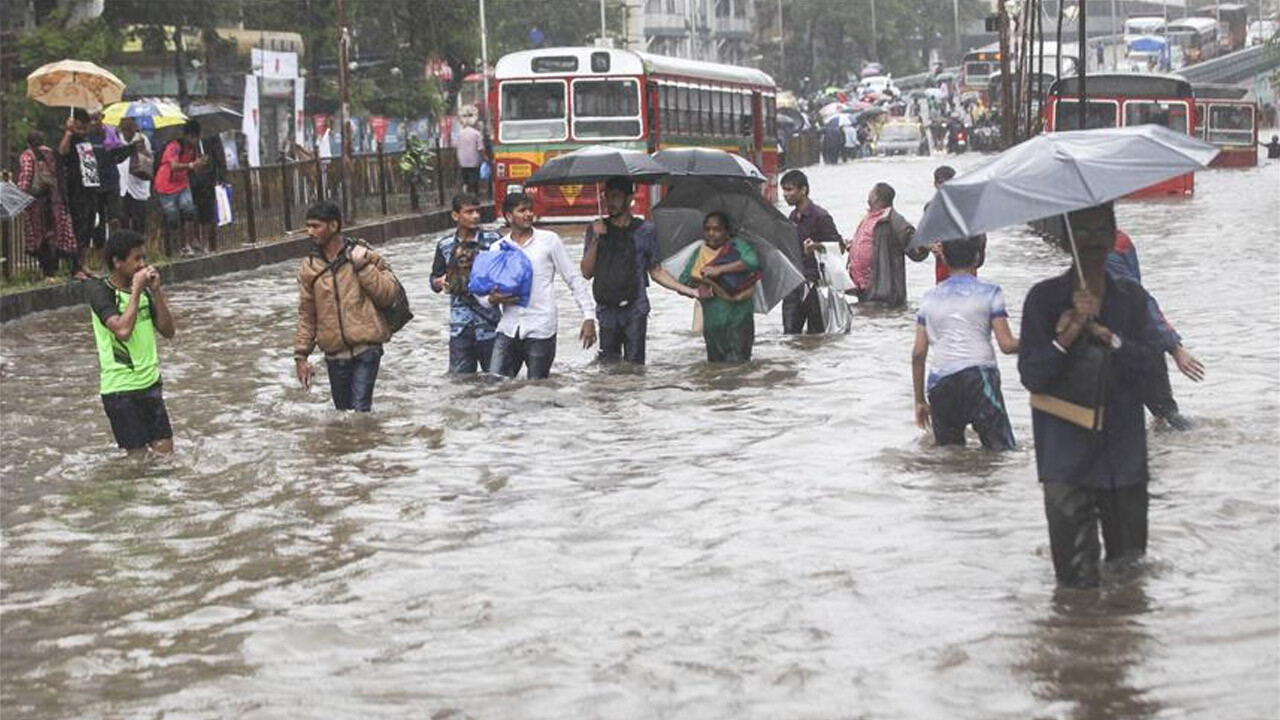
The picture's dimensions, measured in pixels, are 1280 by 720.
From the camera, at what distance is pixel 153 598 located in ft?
30.9

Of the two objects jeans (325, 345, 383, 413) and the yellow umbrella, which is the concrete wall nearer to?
the yellow umbrella

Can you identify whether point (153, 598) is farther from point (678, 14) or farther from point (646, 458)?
point (678, 14)

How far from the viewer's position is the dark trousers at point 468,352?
51.5 feet

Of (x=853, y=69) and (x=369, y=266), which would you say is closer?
(x=369, y=266)

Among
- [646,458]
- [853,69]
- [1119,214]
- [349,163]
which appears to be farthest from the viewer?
[853,69]

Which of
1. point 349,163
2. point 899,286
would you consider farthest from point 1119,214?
point 899,286

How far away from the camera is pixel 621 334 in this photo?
16625 millimetres

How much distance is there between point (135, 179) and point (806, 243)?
10.1 metres

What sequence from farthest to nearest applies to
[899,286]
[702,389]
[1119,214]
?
1. [1119,214]
2. [899,286]
3. [702,389]

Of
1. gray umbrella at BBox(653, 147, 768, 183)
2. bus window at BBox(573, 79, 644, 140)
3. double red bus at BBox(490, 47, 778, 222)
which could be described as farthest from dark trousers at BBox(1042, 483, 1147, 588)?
bus window at BBox(573, 79, 644, 140)

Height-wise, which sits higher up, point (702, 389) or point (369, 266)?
point (369, 266)

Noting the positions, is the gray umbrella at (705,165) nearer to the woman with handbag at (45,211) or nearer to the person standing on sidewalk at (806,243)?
the person standing on sidewalk at (806,243)

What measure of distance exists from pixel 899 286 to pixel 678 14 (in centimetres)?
9820

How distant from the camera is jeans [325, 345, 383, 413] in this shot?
13.9 meters
